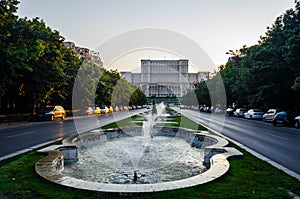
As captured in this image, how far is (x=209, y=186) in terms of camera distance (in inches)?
259

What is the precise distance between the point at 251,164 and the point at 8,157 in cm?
820

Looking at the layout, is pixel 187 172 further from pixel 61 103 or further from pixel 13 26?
pixel 61 103

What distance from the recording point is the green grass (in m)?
5.99

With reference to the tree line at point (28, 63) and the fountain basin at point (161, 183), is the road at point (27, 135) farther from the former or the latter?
the tree line at point (28, 63)

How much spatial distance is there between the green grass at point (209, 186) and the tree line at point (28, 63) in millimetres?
17423

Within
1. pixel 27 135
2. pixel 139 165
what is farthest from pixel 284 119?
pixel 27 135

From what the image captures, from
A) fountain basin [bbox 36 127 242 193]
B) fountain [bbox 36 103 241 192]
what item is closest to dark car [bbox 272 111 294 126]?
fountain [bbox 36 103 241 192]

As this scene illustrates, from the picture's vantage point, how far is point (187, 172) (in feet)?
31.5

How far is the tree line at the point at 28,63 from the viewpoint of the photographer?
24062 mm

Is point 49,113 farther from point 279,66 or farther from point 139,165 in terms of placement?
point 139,165

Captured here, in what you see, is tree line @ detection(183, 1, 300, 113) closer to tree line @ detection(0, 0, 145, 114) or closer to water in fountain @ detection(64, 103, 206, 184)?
water in fountain @ detection(64, 103, 206, 184)

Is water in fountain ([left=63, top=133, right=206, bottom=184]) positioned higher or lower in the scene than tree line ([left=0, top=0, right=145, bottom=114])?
lower

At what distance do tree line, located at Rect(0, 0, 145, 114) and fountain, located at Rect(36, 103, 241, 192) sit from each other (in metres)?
11.3

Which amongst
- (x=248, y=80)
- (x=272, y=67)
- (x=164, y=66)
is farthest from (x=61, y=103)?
(x=164, y=66)
